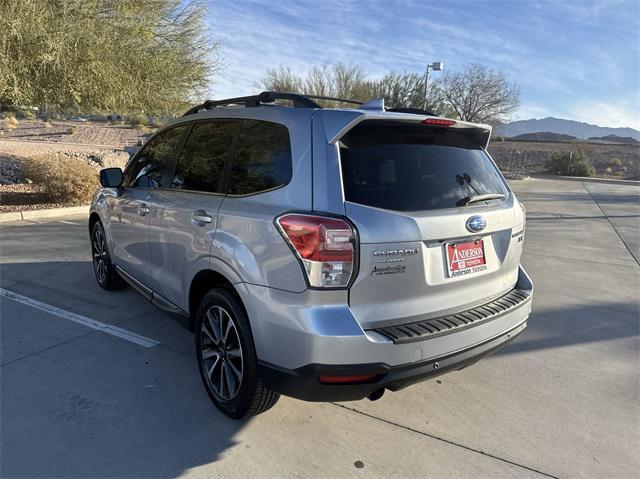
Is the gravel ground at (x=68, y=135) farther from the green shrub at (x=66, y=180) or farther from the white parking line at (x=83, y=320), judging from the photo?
the white parking line at (x=83, y=320)

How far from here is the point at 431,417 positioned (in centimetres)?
298

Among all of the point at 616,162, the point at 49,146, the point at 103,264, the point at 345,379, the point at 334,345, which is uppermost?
the point at 616,162

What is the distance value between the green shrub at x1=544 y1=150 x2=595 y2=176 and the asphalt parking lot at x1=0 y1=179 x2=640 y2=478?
28535 millimetres

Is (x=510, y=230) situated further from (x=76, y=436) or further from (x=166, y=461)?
(x=76, y=436)

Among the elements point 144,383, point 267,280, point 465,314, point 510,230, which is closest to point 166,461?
point 144,383

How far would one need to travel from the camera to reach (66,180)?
10.2 m

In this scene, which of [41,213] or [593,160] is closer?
[41,213]

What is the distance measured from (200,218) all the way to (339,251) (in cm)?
114

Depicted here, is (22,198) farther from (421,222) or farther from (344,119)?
(421,222)

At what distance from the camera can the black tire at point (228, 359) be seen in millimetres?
2615

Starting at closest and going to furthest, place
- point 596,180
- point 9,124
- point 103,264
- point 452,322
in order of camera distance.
→ 1. point 452,322
2. point 103,264
3. point 596,180
4. point 9,124

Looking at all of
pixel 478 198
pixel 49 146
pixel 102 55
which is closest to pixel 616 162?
pixel 102 55

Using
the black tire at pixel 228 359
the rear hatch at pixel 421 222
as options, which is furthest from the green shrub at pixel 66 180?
the rear hatch at pixel 421 222

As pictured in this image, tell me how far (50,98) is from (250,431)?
34.2 ft
